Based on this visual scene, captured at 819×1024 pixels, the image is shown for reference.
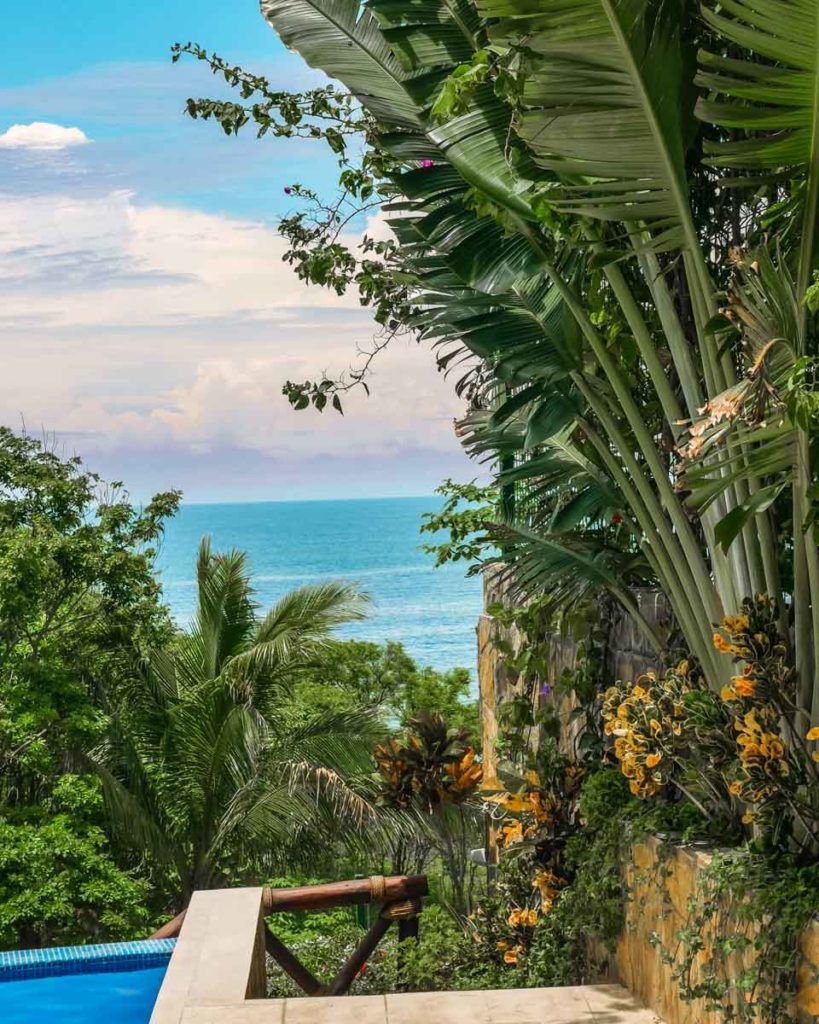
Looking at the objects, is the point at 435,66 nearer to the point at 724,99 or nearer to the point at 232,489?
the point at 724,99

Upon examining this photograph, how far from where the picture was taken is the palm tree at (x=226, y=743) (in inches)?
480

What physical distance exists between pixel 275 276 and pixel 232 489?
542 inches

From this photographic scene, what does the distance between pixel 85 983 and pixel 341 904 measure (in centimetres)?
150

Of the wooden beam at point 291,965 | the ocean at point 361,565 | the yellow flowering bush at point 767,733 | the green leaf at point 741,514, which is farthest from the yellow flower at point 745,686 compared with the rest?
the ocean at point 361,565

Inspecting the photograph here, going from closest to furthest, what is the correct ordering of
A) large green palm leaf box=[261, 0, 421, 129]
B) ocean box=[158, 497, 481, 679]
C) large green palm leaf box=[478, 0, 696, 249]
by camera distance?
large green palm leaf box=[478, 0, 696, 249]
large green palm leaf box=[261, 0, 421, 129]
ocean box=[158, 497, 481, 679]

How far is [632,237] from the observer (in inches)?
147

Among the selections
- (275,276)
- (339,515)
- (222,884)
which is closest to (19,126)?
(275,276)

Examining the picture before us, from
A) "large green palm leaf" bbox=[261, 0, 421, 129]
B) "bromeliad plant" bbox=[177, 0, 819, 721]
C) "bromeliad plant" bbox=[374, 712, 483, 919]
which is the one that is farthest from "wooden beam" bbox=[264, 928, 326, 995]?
"large green palm leaf" bbox=[261, 0, 421, 129]

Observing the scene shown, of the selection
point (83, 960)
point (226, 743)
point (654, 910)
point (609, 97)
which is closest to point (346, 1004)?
point (654, 910)

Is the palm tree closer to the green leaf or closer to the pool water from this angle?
the pool water

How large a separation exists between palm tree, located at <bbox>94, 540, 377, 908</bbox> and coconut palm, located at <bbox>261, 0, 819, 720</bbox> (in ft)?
25.5

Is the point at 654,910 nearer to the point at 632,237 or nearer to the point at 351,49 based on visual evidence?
the point at 632,237

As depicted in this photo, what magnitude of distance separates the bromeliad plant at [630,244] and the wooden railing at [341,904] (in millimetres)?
1764

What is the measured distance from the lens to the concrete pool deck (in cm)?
413
